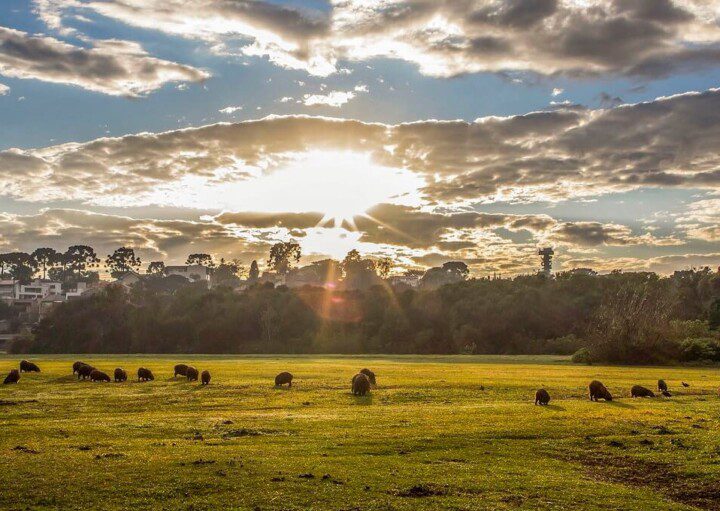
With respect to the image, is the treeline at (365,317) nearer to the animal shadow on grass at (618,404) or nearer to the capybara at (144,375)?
the capybara at (144,375)

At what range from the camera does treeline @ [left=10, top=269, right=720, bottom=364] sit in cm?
12975

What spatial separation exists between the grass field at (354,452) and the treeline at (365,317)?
3592 inches

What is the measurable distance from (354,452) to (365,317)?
400 ft

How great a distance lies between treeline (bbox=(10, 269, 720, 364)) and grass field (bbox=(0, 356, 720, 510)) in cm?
9123

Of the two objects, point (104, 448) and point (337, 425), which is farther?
point (337, 425)

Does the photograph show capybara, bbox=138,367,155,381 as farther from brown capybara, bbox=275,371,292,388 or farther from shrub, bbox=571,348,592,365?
shrub, bbox=571,348,592,365

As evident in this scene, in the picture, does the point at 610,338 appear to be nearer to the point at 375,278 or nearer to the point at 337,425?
the point at 337,425

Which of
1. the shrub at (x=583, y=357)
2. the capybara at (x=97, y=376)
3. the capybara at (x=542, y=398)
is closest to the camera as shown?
the capybara at (x=542, y=398)

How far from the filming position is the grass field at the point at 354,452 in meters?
16.8

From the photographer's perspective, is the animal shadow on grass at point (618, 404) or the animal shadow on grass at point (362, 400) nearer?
the animal shadow on grass at point (618, 404)

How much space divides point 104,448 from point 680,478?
17866 mm

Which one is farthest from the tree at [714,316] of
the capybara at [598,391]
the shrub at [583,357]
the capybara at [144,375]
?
the capybara at [144,375]

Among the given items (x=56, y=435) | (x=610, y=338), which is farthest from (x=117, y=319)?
(x=56, y=435)

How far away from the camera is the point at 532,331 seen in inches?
5133
